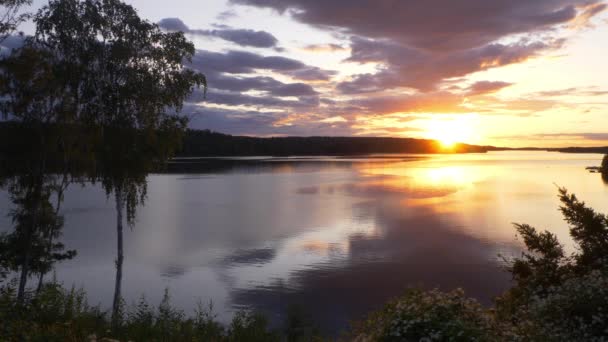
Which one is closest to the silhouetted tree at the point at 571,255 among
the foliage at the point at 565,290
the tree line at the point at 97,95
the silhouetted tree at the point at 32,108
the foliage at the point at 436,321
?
the foliage at the point at 565,290

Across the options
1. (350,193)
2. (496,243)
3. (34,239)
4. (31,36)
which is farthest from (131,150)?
(350,193)

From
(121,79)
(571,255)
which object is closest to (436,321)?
(571,255)

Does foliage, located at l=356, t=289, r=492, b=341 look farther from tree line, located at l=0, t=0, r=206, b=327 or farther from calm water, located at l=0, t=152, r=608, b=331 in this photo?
tree line, located at l=0, t=0, r=206, b=327

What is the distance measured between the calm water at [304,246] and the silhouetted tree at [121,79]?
1041 cm

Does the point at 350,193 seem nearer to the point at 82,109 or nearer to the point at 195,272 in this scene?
the point at 195,272

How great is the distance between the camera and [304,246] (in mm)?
47625

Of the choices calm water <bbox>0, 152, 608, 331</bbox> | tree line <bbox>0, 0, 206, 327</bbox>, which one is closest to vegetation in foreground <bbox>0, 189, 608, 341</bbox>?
calm water <bbox>0, 152, 608, 331</bbox>

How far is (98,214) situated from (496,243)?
52.1 metres

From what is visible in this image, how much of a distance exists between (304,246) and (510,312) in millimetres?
36431

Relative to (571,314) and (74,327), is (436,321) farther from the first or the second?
(74,327)

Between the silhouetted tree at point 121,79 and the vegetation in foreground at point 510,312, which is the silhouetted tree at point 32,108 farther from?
the vegetation in foreground at point 510,312

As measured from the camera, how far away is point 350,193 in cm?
9619

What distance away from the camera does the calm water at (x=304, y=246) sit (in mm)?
31484

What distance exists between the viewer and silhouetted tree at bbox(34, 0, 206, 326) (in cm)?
2408
